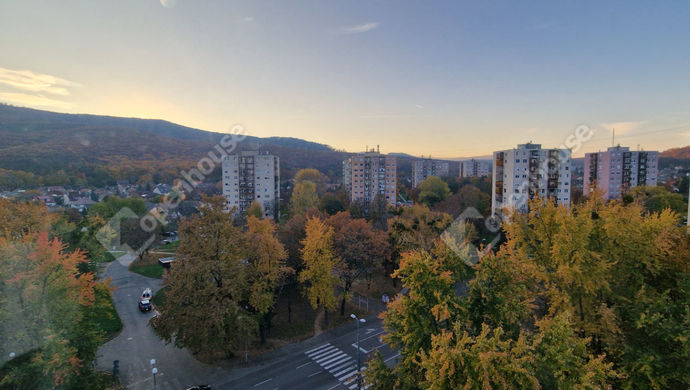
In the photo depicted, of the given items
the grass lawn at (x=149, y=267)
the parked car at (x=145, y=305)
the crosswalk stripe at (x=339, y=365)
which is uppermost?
the parked car at (x=145, y=305)

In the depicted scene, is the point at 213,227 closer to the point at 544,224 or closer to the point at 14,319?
the point at 14,319

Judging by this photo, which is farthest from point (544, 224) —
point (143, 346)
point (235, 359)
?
point (143, 346)

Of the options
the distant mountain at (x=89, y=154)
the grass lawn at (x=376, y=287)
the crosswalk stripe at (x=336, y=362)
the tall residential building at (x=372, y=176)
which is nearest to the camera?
the crosswalk stripe at (x=336, y=362)

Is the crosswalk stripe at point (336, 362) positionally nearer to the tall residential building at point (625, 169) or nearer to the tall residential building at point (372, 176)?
the tall residential building at point (372, 176)

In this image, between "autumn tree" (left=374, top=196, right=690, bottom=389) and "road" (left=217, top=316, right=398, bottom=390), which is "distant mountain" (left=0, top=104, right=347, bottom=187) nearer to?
"road" (left=217, top=316, right=398, bottom=390)

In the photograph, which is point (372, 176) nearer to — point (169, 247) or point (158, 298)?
point (169, 247)

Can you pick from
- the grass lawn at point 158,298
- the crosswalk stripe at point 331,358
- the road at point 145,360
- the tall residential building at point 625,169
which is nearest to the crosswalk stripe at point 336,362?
the crosswalk stripe at point 331,358

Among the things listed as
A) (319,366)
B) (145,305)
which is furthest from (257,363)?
(145,305)

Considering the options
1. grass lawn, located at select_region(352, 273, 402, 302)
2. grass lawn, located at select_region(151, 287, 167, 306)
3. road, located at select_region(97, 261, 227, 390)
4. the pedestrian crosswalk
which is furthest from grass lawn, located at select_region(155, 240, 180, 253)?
the pedestrian crosswalk
